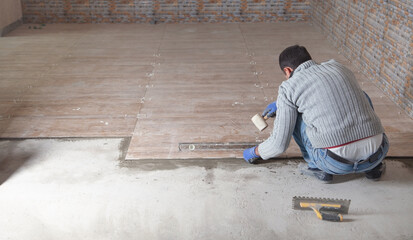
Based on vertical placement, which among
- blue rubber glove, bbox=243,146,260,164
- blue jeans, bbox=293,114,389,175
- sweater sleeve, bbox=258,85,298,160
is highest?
sweater sleeve, bbox=258,85,298,160

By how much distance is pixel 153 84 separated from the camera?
4.21 m

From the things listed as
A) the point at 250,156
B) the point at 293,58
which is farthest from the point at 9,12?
the point at 293,58

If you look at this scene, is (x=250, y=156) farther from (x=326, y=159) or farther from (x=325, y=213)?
(x=325, y=213)

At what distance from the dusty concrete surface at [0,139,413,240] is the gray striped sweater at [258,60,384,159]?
41 cm

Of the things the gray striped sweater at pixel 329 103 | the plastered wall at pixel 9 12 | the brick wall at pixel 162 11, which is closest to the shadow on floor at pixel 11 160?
the gray striped sweater at pixel 329 103

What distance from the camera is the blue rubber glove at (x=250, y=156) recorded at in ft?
8.95

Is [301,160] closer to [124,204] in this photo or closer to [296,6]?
[124,204]

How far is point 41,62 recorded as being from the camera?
491 centimetres

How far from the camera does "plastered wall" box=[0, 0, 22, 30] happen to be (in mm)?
6102

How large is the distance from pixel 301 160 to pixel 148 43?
11.2 ft

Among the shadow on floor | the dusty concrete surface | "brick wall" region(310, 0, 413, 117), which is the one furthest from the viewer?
"brick wall" region(310, 0, 413, 117)

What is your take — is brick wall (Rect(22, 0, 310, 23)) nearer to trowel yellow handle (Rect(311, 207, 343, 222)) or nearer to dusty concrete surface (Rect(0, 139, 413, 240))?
dusty concrete surface (Rect(0, 139, 413, 240))

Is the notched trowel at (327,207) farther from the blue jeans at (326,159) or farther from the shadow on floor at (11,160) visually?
the shadow on floor at (11,160)

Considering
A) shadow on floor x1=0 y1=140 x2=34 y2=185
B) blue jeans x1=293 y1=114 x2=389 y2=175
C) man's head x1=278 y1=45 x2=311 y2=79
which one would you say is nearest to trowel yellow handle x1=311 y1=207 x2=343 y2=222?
blue jeans x1=293 y1=114 x2=389 y2=175
